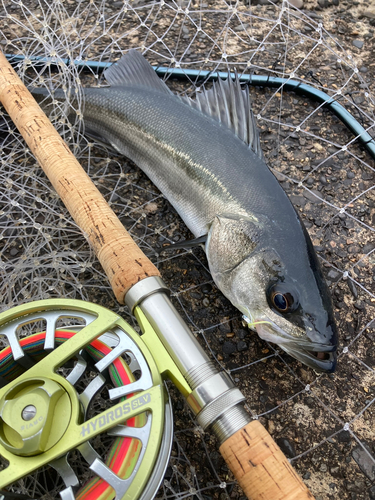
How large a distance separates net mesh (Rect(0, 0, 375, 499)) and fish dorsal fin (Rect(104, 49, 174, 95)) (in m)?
0.28

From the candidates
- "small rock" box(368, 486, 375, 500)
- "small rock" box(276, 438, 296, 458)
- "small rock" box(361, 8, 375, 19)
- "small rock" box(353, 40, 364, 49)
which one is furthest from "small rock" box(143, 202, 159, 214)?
"small rock" box(361, 8, 375, 19)

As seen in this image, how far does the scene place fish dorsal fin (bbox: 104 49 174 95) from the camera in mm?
2479

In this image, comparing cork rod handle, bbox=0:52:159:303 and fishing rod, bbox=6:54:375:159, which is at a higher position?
fishing rod, bbox=6:54:375:159

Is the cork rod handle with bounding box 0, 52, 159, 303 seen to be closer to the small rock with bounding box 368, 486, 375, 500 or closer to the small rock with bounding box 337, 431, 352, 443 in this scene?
the small rock with bounding box 337, 431, 352, 443

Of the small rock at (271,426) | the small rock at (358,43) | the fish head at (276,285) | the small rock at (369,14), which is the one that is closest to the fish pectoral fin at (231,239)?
the fish head at (276,285)

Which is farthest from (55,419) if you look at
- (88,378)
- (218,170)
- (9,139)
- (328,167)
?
(328,167)

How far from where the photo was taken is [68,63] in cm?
275

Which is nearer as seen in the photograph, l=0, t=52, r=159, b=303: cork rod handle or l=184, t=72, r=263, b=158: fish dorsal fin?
l=0, t=52, r=159, b=303: cork rod handle

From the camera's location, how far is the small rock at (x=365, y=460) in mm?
1761

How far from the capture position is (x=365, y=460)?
1784 mm

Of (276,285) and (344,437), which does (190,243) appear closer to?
(276,285)

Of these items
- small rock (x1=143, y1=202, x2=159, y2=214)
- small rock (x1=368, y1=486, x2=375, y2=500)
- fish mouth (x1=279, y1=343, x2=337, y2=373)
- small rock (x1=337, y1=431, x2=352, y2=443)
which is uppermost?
fish mouth (x1=279, y1=343, x2=337, y2=373)

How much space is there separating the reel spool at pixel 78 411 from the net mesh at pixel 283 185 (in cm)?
55

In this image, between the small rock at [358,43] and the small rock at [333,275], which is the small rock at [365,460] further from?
the small rock at [358,43]
